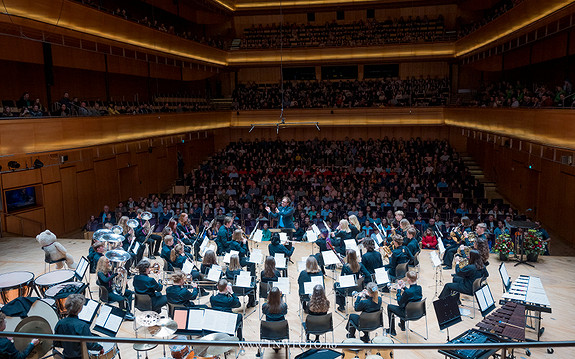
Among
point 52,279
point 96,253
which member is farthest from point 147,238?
point 52,279

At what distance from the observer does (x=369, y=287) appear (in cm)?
780

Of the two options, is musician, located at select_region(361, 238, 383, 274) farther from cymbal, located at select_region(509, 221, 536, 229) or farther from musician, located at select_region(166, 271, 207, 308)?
cymbal, located at select_region(509, 221, 536, 229)

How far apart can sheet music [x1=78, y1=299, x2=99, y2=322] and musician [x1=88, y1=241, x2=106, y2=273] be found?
9.19 feet

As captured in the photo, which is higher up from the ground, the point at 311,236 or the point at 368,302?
the point at 311,236

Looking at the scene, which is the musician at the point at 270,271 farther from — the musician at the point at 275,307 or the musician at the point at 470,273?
the musician at the point at 470,273

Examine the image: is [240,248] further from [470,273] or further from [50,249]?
[470,273]

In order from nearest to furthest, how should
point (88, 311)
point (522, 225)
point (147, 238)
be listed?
point (88, 311), point (522, 225), point (147, 238)

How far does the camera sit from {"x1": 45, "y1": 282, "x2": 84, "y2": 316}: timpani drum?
8484mm

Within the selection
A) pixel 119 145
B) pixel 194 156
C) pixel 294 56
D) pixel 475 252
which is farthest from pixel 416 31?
pixel 475 252

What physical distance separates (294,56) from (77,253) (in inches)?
712

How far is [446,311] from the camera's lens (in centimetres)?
749

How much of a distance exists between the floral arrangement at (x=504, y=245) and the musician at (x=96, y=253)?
10239mm

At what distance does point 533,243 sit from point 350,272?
20.3ft

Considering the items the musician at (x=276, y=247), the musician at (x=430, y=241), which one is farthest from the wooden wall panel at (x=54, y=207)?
the musician at (x=430, y=241)
